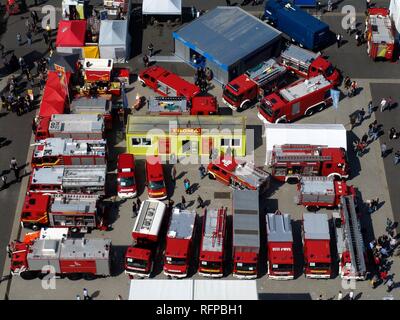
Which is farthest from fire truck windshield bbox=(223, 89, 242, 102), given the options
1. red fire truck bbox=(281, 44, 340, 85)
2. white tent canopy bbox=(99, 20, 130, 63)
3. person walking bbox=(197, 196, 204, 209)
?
white tent canopy bbox=(99, 20, 130, 63)

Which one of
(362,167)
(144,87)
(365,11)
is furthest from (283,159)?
(365,11)

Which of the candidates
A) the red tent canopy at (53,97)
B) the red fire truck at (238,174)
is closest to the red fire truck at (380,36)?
the red fire truck at (238,174)

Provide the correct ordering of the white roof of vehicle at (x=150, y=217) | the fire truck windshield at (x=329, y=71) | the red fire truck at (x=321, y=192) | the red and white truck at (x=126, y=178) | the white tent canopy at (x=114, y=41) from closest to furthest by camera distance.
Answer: the white roof of vehicle at (x=150, y=217) < the red fire truck at (x=321, y=192) < the red and white truck at (x=126, y=178) < the fire truck windshield at (x=329, y=71) < the white tent canopy at (x=114, y=41)

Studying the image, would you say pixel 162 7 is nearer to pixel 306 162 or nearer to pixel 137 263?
pixel 306 162

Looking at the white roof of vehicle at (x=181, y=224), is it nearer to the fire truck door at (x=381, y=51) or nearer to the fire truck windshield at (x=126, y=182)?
the fire truck windshield at (x=126, y=182)

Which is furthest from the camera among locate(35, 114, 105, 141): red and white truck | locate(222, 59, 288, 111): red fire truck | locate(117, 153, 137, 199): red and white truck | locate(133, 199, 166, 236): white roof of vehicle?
locate(222, 59, 288, 111): red fire truck

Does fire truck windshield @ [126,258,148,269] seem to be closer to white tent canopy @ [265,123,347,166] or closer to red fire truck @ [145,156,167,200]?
red fire truck @ [145,156,167,200]
